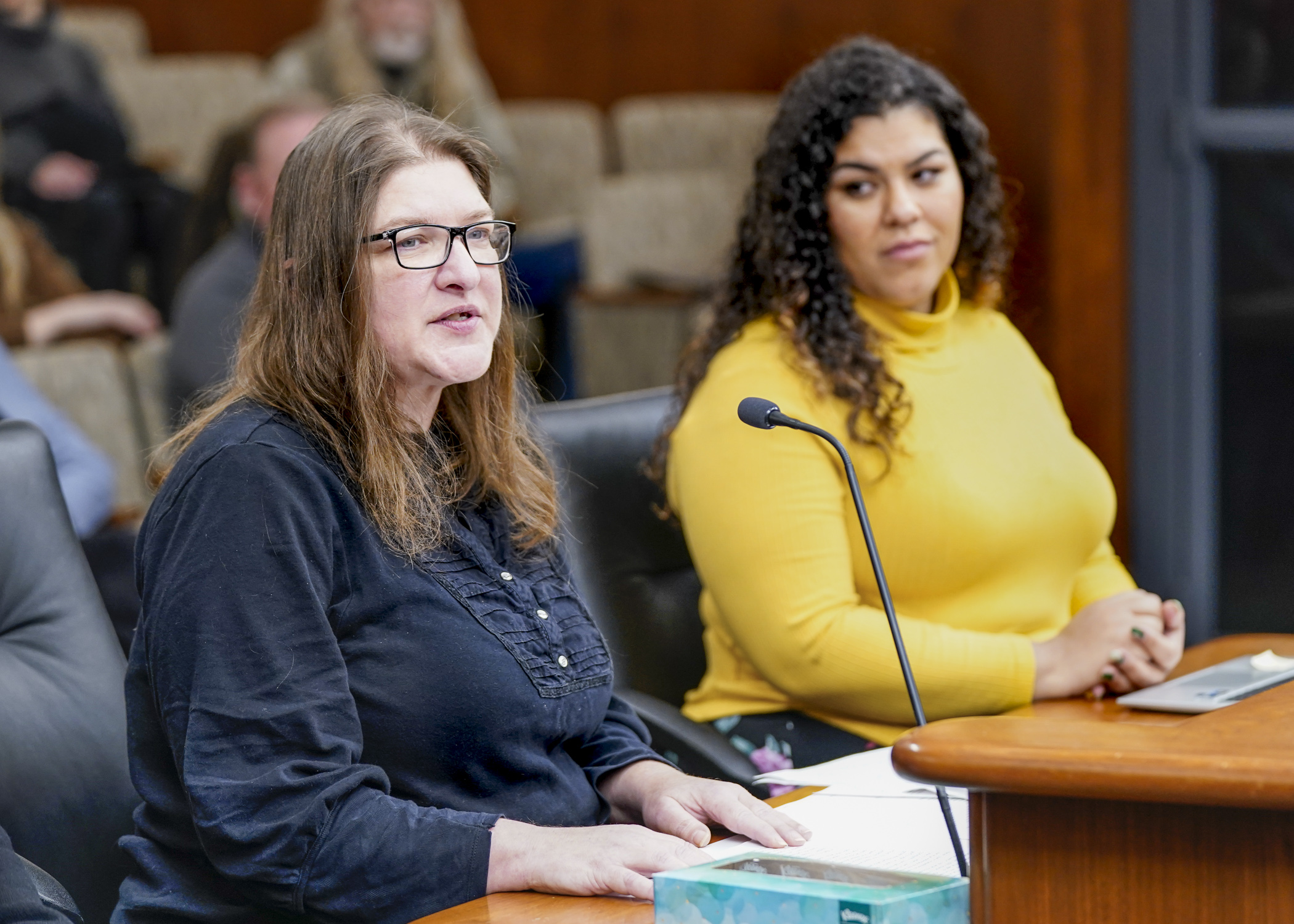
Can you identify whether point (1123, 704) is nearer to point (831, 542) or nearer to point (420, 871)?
point (831, 542)

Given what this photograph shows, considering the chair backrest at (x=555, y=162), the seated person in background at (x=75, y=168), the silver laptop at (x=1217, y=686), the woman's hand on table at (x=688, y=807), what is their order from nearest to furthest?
1. the woman's hand on table at (x=688, y=807)
2. the silver laptop at (x=1217, y=686)
3. the seated person in background at (x=75, y=168)
4. the chair backrest at (x=555, y=162)

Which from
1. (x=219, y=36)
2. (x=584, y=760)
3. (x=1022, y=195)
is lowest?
(x=584, y=760)

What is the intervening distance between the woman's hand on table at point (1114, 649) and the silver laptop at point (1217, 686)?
0.03 m

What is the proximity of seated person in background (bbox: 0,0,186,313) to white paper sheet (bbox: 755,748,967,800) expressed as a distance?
3579 millimetres

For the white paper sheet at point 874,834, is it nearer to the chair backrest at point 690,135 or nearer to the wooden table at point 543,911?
the wooden table at point 543,911

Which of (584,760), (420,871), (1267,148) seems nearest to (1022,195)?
(1267,148)

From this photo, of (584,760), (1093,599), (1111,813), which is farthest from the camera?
(1093,599)

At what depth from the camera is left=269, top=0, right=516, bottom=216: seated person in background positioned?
474 cm

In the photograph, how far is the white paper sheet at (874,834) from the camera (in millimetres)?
1052

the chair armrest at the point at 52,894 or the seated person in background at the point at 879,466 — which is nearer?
the chair armrest at the point at 52,894

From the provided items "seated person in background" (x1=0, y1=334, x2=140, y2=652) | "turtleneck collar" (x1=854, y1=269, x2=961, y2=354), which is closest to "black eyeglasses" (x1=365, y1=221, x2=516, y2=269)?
"turtleneck collar" (x1=854, y1=269, x2=961, y2=354)

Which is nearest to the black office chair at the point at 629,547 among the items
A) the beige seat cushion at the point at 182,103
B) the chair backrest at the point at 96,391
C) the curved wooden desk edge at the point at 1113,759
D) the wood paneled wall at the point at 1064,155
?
the curved wooden desk edge at the point at 1113,759

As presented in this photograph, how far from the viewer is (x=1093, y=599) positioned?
189 cm

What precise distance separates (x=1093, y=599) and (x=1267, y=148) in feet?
7.35
